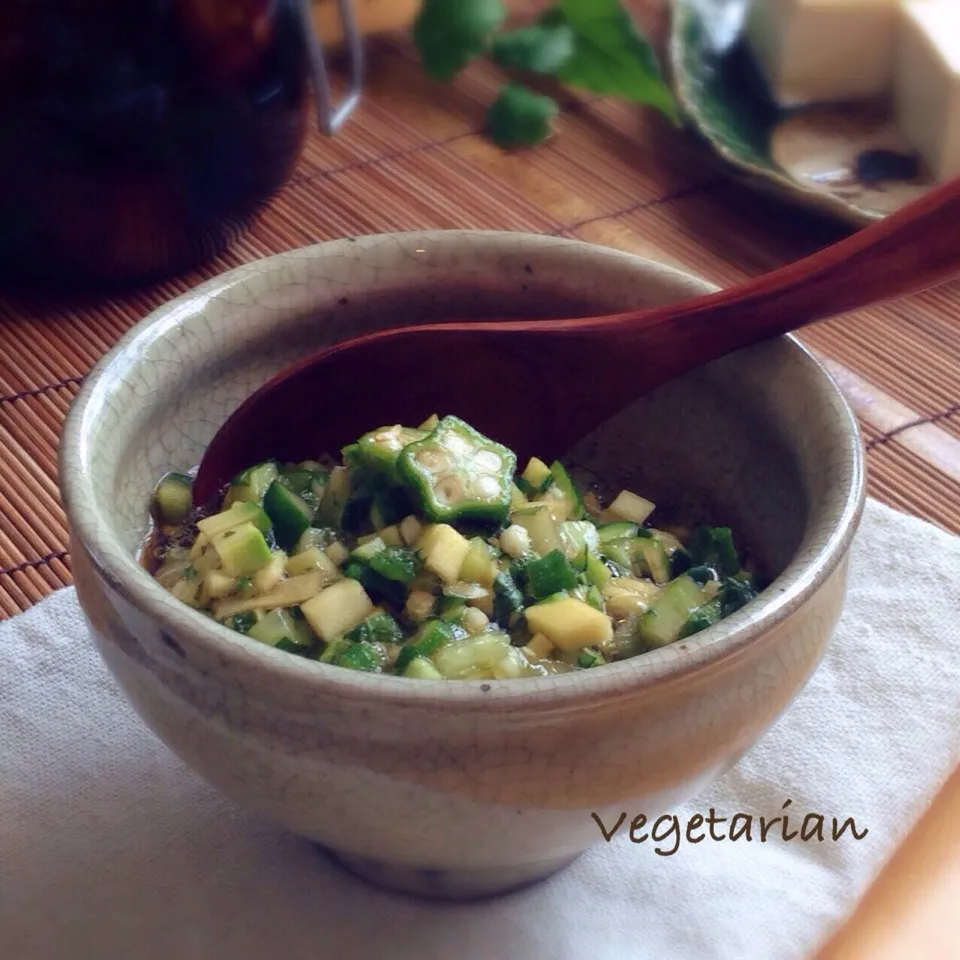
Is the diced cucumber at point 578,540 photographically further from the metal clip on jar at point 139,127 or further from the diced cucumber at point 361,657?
the metal clip on jar at point 139,127

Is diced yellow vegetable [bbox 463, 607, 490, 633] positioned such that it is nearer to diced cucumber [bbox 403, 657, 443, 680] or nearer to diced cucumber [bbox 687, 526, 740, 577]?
diced cucumber [bbox 403, 657, 443, 680]

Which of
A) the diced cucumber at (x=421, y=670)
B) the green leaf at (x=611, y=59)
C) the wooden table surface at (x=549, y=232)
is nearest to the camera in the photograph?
the diced cucumber at (x=421, y=670)

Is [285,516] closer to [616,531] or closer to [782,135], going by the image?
[616,531]

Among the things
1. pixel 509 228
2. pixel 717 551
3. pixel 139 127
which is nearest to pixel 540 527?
pixel 717 551

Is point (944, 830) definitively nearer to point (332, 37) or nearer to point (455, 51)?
point (455, 51)

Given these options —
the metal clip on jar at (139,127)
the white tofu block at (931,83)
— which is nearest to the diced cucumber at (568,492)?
the metal clip on jar at (139,127)
